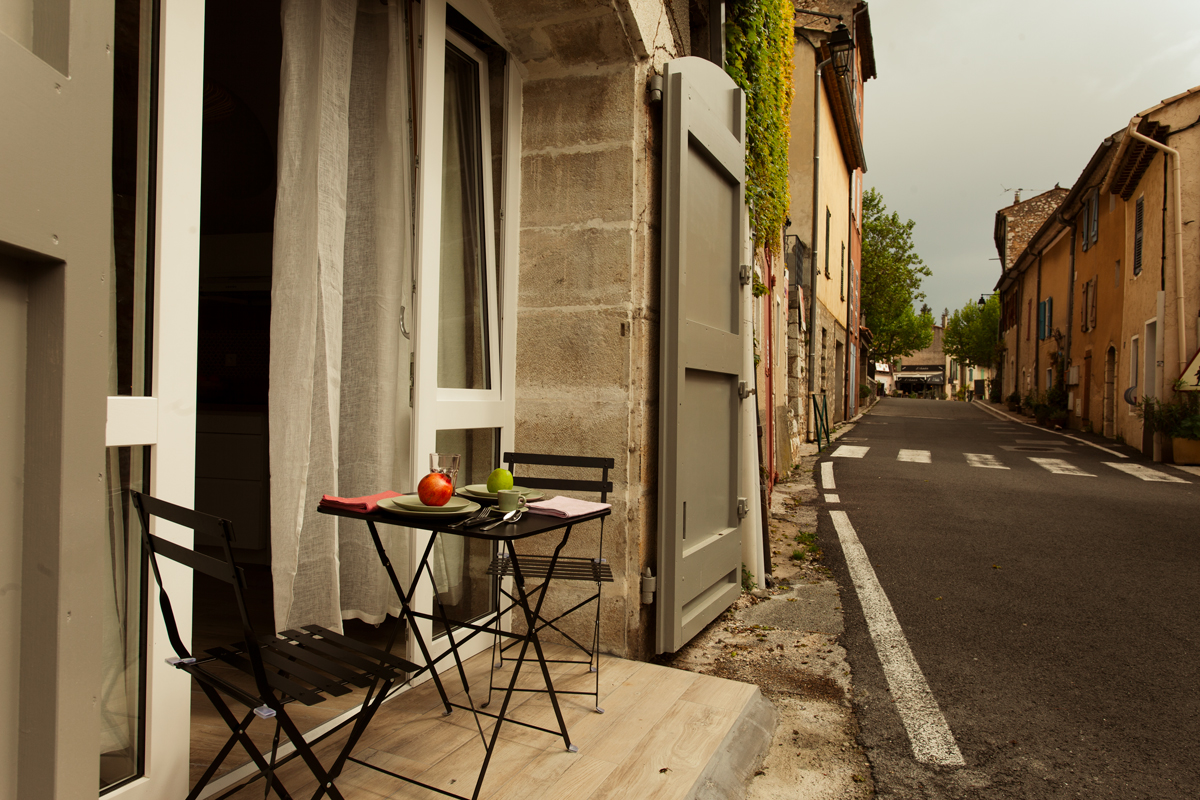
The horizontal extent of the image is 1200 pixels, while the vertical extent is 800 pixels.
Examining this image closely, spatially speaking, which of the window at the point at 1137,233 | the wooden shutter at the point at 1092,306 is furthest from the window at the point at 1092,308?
the window at the point at 1137,233

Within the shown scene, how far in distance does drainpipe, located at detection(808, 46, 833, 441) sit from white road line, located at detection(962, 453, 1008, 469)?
3602 millimetres

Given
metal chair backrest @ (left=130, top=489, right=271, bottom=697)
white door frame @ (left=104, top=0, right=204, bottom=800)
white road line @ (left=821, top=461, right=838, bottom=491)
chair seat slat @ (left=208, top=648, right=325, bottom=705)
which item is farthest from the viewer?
white road line @ (left=821, top=461, right=838, bottom=491)

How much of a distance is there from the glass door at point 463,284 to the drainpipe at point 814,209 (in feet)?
41.0

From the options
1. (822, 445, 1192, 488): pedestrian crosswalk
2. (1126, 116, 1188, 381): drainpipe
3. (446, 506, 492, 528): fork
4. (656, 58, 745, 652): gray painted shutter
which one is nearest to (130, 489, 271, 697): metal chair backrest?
(446, 506, 492, 528): fork

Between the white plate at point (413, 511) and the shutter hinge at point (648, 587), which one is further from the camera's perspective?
the shutter hinge at point (648, 587)

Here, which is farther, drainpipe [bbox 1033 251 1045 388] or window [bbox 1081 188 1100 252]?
drainpipe [bbox 1033 251 1045 388]

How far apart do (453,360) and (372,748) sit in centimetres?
155

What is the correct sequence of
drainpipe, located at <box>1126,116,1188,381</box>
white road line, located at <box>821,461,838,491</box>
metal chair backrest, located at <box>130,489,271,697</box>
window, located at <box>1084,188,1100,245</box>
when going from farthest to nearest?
window, located at <box>1084,188,1100,245</box> < drainpipe, located at <box>1126,116,1188,381</box> < white road line, located at <box>821,461,838,491</box> < metal chair backrest, located at <box>130,489,271,697</box>

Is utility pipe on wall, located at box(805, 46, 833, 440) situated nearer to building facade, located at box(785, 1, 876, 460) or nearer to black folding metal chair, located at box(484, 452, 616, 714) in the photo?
building facade, located at box(785, 1, 876, 460)

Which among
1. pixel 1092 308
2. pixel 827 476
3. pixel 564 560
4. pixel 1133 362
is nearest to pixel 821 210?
pixel 1133 362

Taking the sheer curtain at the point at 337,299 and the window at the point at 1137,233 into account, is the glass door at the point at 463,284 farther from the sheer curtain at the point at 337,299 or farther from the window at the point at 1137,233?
the window at the point at 1137,233

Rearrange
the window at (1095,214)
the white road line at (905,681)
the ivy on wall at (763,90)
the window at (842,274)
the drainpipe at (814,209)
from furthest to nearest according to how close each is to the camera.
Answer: the window at (842,274) → the window at (1095,214) → the drainpipe at (814,209) → the ivy on wall at (763,90) → the white road line at (905,681)

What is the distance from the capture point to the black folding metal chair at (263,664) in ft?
5.01

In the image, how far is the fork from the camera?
2.09m
